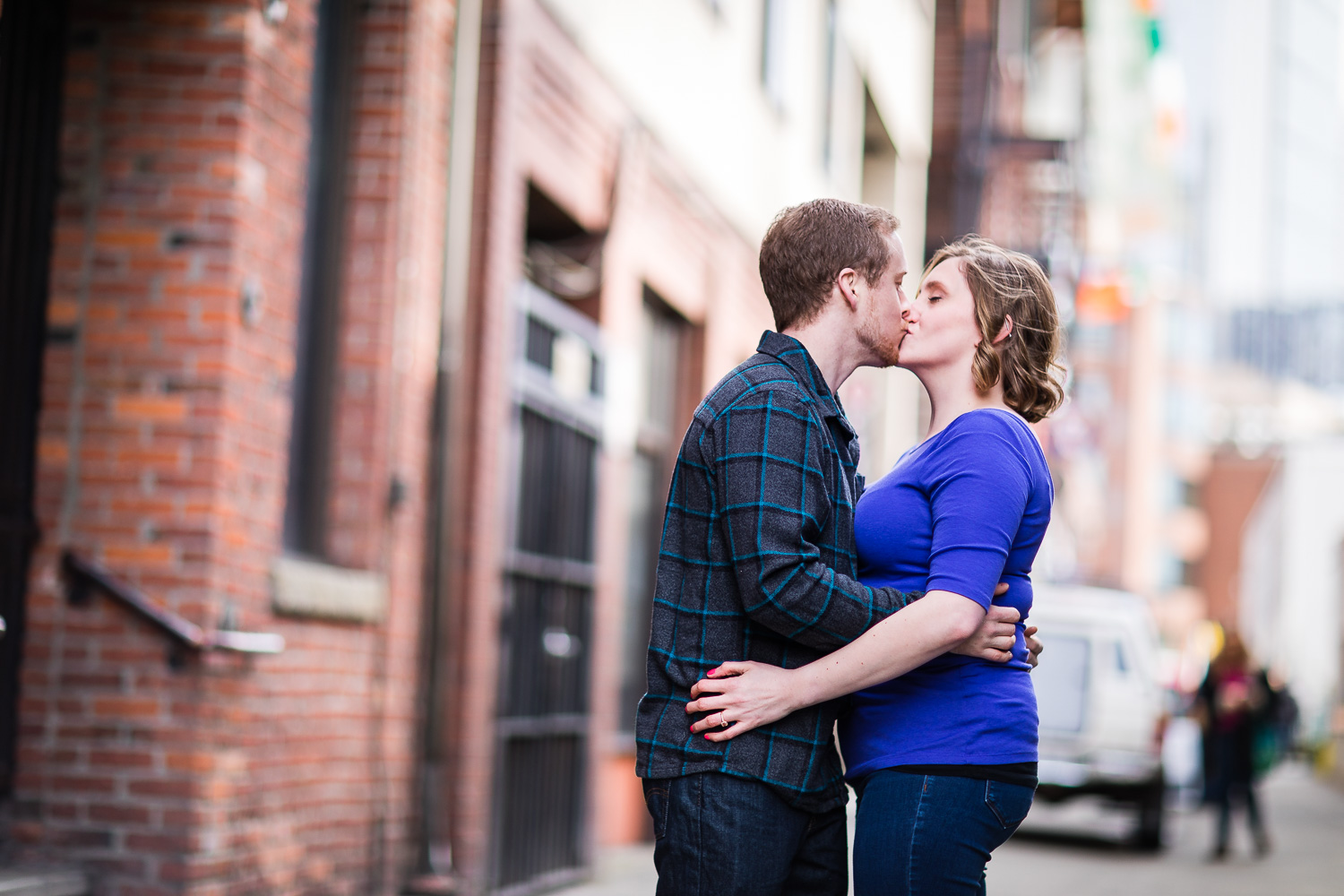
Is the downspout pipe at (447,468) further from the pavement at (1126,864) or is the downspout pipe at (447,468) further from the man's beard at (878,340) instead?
the man's beard at (878,340)

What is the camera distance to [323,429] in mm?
6785

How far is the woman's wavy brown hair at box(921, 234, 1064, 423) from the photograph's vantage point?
3.04 meters

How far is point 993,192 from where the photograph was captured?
2400cm

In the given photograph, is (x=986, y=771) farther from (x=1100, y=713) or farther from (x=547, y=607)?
(x=1100, y=713)

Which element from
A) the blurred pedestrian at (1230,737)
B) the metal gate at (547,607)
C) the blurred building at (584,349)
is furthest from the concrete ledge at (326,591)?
the blurred pedestrian at (1230,737)

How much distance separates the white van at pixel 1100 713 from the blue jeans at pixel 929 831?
1163 centimetres

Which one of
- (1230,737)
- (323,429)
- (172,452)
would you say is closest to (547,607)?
(323,429)

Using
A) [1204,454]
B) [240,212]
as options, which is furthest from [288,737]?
[1204,454]

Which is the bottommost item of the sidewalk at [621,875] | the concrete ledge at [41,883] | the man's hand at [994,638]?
the sidewalk at [621,875]

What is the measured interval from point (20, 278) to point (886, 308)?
344cm

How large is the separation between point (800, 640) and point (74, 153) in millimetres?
3748

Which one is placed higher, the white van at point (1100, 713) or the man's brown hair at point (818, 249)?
the man's brown hair at point (818, 249)

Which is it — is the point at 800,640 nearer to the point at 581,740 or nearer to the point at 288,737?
the point at 288,737

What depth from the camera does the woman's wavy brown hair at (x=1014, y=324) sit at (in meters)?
3.04
